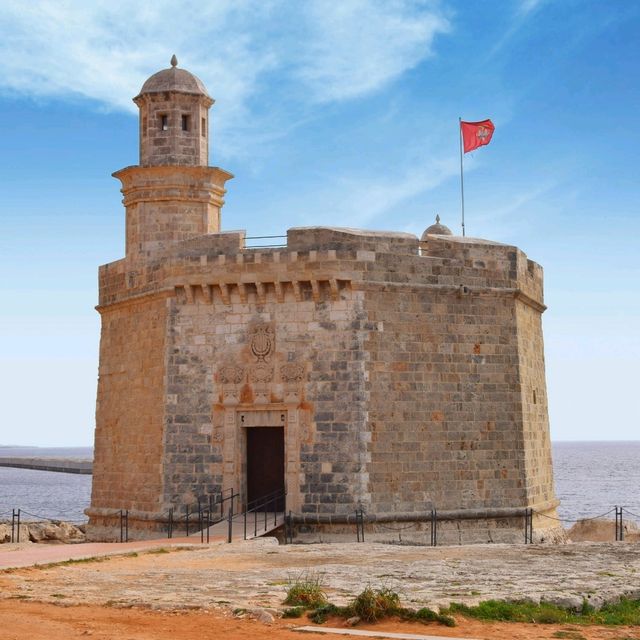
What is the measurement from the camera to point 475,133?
24.6m

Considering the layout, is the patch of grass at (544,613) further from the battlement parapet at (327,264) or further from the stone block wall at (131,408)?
the stone block wall at (131,408)

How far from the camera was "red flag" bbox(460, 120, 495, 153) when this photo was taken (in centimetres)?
2442

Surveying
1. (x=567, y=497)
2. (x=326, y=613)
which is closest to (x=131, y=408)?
(x=326, y=613)

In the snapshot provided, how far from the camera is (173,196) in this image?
22578mm

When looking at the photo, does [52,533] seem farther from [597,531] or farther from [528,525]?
[597,531]

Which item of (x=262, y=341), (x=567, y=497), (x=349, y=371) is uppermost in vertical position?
(x=262, y=341)

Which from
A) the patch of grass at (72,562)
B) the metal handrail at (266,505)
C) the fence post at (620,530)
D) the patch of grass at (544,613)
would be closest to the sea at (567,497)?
the fence post at (620,530)

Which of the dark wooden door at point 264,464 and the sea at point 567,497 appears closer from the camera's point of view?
the dark wooden door at point 264,464

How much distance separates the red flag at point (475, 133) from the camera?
80.1 feet

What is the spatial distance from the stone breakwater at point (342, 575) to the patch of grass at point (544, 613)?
18 cm

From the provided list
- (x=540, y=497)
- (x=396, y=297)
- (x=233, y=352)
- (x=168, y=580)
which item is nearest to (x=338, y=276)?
(x=396, y=297)

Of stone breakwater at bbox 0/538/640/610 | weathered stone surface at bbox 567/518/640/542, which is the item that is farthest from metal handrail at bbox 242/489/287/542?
weathered stone surface at bbox 567/518/640/542

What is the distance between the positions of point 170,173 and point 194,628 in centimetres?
1474

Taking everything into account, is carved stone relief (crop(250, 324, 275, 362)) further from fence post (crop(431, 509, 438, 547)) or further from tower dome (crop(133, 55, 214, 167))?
tower dome (crop(133, 55, 214, 167))
